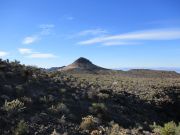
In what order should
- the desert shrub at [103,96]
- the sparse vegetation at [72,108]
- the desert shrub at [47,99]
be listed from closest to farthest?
1. the sparse vegetation at [72,108]
2. the desert shrub at [47,99]
3. the desert shrub at [103,96]

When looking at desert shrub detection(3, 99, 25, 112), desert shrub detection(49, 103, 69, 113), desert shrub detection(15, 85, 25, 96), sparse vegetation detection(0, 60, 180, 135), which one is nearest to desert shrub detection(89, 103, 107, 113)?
sparse vegetation detection(0, 60, 180, 135)

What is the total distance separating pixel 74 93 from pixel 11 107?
8.79m

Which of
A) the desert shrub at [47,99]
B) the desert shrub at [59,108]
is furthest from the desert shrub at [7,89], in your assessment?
the desert shrub at [59,108]

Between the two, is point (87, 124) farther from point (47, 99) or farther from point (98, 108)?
point (47, 99)

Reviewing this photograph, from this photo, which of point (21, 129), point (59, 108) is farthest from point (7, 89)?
point (21, 129)

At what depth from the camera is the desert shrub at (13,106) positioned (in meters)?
20.2

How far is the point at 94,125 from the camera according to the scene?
20.0m

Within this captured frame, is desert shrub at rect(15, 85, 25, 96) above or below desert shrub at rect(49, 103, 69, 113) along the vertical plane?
above

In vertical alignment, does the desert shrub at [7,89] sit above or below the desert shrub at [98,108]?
above

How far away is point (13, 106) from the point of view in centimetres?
2072

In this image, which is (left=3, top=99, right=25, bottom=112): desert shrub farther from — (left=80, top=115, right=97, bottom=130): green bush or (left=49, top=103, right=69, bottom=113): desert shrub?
(left=80, top=115, right=97, bottom=130): green bush

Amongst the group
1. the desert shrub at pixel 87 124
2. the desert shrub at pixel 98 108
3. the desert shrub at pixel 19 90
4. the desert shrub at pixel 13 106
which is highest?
the desert shrub at pixel 19 90

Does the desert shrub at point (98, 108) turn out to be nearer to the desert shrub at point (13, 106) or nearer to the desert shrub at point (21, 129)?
the desert shrub at point (13, 106)

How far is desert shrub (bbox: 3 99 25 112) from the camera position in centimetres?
2024
